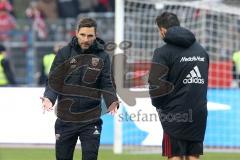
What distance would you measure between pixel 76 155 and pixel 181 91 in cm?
592

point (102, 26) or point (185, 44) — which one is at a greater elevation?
point (185, 44)

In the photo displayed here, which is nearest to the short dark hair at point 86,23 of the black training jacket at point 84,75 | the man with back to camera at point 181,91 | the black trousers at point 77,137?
the black training jacket at point 84,75

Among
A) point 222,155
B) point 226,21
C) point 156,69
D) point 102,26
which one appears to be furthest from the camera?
point 102,26

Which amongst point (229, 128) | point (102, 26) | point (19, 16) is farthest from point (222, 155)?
point (19, 16)

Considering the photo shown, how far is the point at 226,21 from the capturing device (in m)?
18.3

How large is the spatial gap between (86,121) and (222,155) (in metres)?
6.13

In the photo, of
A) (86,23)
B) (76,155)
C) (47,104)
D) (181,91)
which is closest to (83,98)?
(47,104)

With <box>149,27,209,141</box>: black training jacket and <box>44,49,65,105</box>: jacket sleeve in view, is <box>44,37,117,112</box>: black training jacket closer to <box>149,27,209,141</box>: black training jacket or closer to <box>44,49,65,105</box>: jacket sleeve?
<box>44,49,65,105</box>: jacket sleeve

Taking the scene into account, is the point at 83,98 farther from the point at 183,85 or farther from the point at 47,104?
the point at 183,85

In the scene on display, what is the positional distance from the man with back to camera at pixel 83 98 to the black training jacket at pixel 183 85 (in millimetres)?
687

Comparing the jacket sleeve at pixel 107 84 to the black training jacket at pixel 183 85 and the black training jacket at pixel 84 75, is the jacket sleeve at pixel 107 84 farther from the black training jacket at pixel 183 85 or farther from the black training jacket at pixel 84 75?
the black training jacket at pixel 183 85

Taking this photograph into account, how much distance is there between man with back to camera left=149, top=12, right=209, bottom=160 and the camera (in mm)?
9656

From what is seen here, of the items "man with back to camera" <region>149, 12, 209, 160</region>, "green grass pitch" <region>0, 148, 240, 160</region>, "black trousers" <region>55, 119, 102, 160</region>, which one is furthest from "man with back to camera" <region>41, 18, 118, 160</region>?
"green grass pitch" <region>0, 148, 240, 160</region>

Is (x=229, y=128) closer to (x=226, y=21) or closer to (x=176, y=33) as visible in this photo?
(x=226, y=21)
